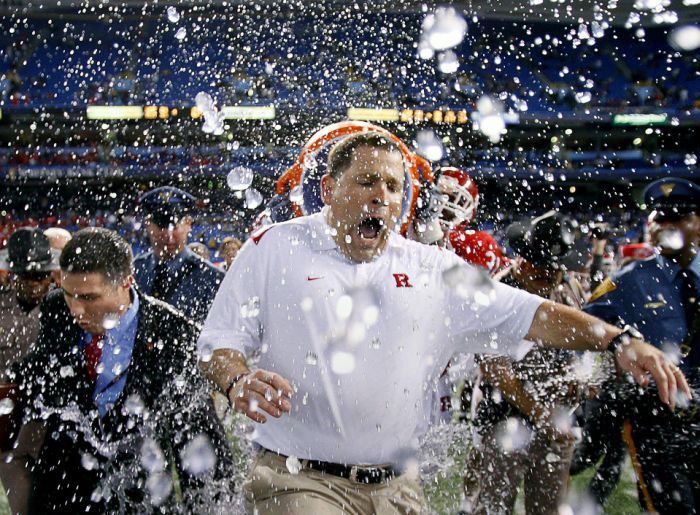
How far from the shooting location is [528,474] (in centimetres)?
396

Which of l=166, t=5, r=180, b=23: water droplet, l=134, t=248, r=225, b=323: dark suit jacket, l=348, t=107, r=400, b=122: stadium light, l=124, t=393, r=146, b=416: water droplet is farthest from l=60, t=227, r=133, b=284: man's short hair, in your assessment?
l=166, t=5, r=180, b=23: water droplet

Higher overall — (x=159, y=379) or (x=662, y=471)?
(x=159, y=379)

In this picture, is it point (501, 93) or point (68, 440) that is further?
point (501, 93)

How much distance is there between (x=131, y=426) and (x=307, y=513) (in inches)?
35.9

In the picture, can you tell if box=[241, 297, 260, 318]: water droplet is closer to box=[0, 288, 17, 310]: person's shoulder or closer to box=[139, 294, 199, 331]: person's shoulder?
box=[139, 294, 199, 331]: person's shoulder

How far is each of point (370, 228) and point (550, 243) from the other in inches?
68.2

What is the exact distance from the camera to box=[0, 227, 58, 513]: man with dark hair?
2736mm

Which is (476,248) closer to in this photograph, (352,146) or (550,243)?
(550,243)

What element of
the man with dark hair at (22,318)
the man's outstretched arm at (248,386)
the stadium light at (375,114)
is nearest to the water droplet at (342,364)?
the man's outstretched arm at (248,386)

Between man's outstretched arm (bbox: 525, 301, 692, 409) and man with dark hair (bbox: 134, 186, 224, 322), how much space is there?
2.90m

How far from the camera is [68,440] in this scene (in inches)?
106

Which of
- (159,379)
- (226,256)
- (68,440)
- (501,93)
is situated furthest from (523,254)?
(501,93)

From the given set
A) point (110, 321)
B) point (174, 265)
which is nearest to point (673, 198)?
point (110, 321)

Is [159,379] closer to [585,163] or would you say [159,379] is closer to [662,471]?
[662,471]
